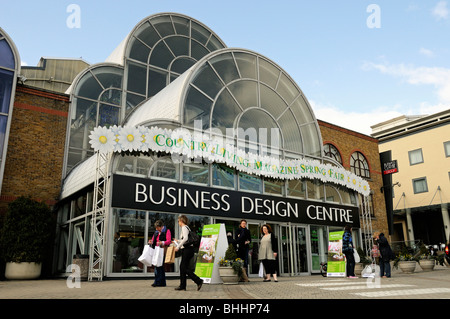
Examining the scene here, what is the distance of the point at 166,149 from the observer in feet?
45.9

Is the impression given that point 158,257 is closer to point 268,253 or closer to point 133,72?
point 268,253

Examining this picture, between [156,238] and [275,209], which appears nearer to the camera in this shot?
[156,238]

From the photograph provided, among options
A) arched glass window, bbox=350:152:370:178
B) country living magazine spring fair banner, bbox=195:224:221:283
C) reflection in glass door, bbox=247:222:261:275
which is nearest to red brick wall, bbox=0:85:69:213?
reflection in glass door, bbox=247:222:261:275

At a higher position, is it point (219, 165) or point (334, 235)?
point (219, 165)

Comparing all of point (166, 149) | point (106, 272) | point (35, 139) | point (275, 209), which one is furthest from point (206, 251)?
point (35, 139)

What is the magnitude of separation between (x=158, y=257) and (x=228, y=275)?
77.5 inches

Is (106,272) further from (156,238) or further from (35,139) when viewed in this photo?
(35,139)

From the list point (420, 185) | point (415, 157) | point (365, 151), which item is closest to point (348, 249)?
point (365, 151)

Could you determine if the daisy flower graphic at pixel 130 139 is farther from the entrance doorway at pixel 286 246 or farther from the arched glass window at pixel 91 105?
the arched glass window at pixel 91 105

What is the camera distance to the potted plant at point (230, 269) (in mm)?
10133

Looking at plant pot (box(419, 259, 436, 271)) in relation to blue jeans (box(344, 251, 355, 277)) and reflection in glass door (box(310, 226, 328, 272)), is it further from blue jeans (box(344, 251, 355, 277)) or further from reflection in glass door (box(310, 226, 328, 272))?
blue jeans (box(344, 251, 355, 277))

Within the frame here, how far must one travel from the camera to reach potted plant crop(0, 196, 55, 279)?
14.0 m
